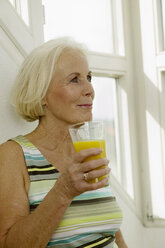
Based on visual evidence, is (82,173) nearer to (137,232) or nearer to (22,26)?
(22,26)

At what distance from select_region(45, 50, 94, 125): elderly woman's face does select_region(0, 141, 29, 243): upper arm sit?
0.26 meters

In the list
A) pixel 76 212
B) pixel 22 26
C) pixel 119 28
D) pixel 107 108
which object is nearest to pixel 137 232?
pixel 107 108

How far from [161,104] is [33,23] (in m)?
1.02

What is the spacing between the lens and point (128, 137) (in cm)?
252

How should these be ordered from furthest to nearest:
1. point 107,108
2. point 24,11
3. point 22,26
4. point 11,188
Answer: point 107,108 → point 24,11 → point 22,26 → point 11,188

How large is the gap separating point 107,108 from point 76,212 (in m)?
1.28

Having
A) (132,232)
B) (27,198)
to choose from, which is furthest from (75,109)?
(132,232)

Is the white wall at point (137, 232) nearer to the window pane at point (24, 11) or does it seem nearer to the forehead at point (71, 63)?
the forehead at point (71, 63)

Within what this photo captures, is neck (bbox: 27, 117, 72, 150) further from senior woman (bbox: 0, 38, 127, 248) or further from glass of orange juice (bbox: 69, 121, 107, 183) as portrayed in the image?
glass of orange juice (bbox: 69, 121, 107, 183)

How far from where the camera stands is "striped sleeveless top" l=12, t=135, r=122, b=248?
1.28 metres

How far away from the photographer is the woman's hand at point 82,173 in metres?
1.02

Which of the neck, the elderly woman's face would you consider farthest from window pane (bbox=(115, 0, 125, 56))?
the neck

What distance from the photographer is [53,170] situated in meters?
1.38

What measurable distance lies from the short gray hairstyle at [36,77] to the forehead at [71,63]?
0.06 feet
